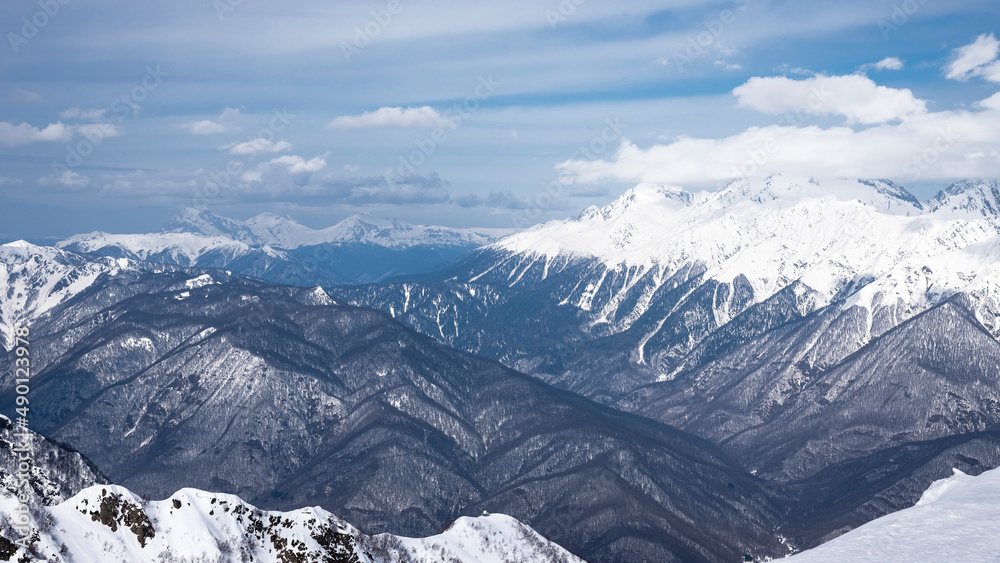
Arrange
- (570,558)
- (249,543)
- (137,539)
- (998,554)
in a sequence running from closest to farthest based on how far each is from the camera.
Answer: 1. (998,554)
2. (137,539)
3. (249,543)
4. (570,558)

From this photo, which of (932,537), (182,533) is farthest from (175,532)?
(932,537)

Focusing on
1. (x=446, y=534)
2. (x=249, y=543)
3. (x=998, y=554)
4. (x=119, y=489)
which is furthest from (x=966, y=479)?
(x=119, y=489)

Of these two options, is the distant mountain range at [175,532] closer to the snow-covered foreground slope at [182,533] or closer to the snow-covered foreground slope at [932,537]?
the snow-covered foreground slope at [182,533]

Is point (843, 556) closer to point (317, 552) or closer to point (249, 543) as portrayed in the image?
point (317, 552)

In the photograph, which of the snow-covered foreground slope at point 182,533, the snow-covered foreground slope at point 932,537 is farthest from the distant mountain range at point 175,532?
the snow-covered foreground slope at point 932,537

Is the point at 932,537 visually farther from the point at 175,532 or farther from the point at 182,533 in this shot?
the point at 175,532
